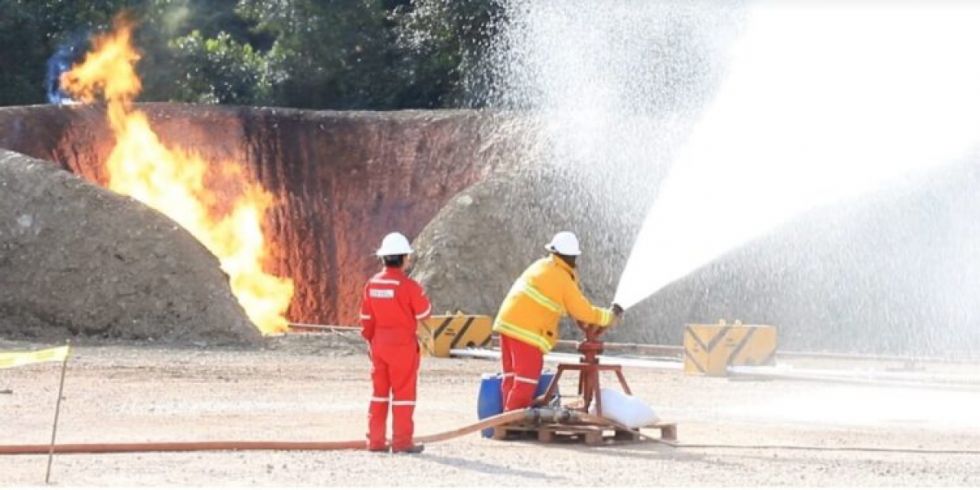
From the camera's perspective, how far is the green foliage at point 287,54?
45.4 m

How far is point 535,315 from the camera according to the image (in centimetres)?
1509

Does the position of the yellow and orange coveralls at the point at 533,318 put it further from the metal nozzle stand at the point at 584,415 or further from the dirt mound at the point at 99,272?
the dirt mound at the point at 99,272

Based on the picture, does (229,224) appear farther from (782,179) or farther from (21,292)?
(782,179)

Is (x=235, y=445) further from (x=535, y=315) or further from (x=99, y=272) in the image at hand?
(x=99, y=272)

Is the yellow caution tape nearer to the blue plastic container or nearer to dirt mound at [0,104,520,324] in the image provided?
the blue plastic container

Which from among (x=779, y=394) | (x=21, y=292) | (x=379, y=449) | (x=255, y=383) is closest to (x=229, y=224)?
(x=21, y=292)

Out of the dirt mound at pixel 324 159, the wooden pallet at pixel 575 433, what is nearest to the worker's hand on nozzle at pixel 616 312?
the wooden pallet at pixel 575 433

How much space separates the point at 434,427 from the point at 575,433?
2053 millimetres

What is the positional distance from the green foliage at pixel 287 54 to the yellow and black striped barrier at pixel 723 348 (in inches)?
811

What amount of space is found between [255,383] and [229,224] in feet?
53.1

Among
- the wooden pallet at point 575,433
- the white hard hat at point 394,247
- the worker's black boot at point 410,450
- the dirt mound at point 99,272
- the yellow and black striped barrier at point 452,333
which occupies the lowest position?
the worker's black boot at point 410,450

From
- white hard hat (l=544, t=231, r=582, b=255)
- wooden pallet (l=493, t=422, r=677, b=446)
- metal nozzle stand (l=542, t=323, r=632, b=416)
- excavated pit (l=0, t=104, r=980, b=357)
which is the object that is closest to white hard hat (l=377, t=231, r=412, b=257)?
white hard hat (l=544, t=231, r=582, b=255)

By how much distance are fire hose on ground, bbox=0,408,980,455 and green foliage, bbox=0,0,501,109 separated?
98.5 ft

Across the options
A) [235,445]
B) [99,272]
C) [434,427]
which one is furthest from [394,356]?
[99,272]
